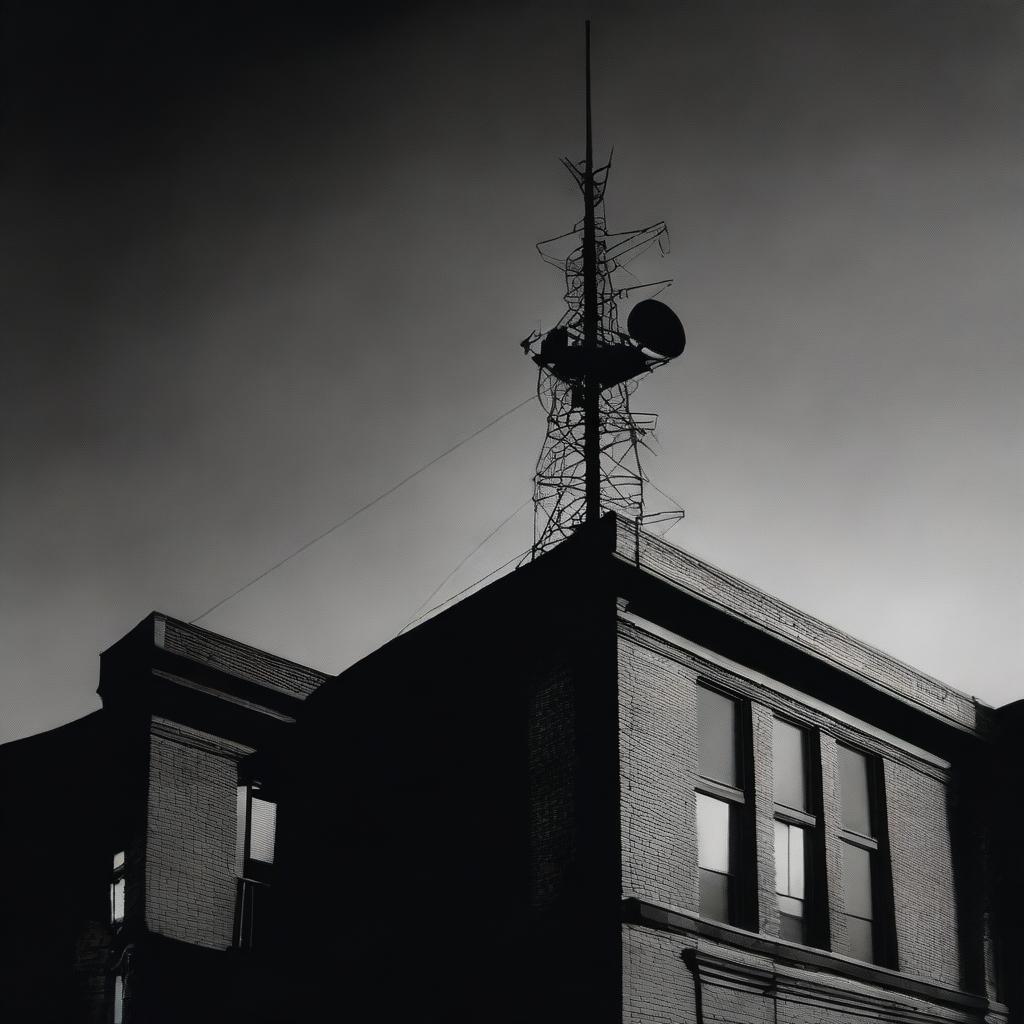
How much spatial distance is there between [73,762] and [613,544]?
1150 cm

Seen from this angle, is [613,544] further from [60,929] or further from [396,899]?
[60,929]

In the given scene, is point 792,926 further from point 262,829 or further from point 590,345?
point 590,345

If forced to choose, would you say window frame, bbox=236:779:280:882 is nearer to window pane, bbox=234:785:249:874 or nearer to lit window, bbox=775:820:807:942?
window pane, bbox=234:785:249:874

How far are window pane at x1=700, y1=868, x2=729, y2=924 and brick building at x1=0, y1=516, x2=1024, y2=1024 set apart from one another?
0.04m

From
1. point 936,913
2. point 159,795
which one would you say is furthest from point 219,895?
point 936,913

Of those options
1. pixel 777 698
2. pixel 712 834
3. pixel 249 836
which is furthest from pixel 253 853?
pixel 777 698

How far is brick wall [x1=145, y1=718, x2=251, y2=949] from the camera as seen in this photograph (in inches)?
814

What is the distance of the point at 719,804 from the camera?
57.4 ft

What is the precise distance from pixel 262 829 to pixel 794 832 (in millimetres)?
8803

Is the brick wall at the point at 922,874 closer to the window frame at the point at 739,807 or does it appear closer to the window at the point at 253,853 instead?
the window frame at the point at 739,807

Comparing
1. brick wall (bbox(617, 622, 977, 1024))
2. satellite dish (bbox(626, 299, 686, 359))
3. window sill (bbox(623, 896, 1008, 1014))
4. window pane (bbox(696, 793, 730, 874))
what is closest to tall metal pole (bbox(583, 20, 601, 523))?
satellite dish (bbox(626, 299, 686, 359))

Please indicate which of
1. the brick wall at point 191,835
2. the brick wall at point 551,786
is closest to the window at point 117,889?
the brick wall at point 191,835

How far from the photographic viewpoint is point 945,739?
829 inches

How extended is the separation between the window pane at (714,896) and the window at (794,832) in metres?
0.91
